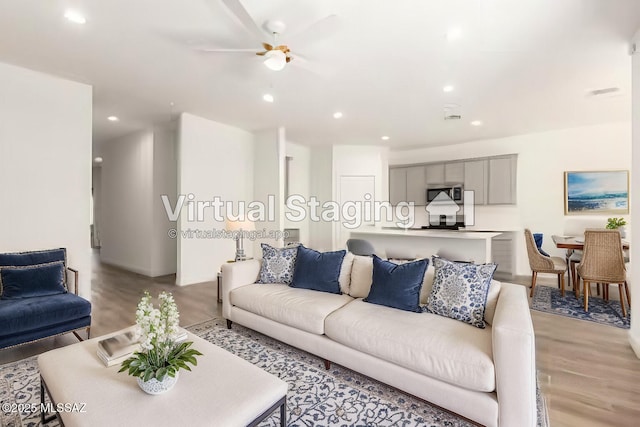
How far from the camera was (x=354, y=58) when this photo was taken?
9.82 ft

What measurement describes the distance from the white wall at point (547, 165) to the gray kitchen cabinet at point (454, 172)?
19.0 inches

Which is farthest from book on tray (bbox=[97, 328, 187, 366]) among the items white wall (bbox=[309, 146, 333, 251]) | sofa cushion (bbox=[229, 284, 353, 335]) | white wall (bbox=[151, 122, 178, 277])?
white wall (bbox=[309, 146, 333, 251])

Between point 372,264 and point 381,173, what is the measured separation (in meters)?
4.94

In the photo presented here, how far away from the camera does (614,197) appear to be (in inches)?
202

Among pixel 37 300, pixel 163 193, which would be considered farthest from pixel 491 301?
pixel 163 193

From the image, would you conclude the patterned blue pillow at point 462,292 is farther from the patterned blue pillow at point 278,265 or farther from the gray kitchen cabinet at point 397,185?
the gray kitchen cabinet at point 397,185

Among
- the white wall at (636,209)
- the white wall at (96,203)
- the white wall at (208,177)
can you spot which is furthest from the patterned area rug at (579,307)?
the white wall at (96,203)

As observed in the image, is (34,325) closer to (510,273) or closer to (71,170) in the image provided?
(71,170)

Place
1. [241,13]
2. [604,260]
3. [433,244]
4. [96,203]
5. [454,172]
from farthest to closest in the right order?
[96,203] → [454,172] → [433,244] → [604,260] → [241,13]

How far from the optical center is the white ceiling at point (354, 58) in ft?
7.47

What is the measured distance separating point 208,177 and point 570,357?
5.21 m

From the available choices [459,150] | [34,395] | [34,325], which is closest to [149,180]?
[34,325]

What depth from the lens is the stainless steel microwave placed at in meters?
6.34

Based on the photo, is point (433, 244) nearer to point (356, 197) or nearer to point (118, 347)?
point (356, 197)
